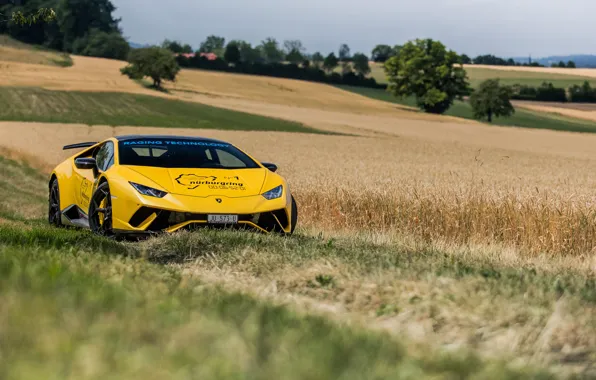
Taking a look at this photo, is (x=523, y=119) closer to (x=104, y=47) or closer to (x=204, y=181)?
(x=104, y=47)

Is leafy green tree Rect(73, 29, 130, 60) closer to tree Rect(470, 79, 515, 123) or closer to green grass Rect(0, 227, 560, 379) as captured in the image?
tree Rect(470, 79, 515, 123)

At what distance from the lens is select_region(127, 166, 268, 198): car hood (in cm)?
1097

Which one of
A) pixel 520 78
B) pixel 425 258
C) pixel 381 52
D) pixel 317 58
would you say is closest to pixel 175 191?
pixel 425 258

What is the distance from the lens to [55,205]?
549 inches

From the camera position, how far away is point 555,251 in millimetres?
12328

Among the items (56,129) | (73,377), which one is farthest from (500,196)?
(56,129)

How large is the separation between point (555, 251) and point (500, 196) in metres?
1.94

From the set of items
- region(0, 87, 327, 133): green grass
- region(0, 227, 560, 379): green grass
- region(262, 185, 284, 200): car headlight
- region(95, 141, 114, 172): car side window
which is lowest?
region(0, 87, 327, 133): green grass

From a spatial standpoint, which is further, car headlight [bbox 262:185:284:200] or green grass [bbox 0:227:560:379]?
car headlight [bbox 262:185:284:200]

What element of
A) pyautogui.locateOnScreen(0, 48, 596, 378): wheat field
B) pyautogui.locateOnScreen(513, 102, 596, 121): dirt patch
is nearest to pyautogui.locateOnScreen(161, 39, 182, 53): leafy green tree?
pyautogui.locateOnScreen(513, 102, 596, 121): dirt patch

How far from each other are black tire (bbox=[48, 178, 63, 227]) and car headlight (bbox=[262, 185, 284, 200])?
3931 mm

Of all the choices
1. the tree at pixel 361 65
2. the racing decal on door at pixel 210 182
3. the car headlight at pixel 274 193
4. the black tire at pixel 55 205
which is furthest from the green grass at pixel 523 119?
the racing decal on door at pixel 210 182

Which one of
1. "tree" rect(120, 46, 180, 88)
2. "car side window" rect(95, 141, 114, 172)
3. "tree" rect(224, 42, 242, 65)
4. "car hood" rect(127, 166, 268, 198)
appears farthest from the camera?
"tree" rect(224, 42, 242, 65)

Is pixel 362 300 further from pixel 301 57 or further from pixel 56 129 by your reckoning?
pixel 301 57
